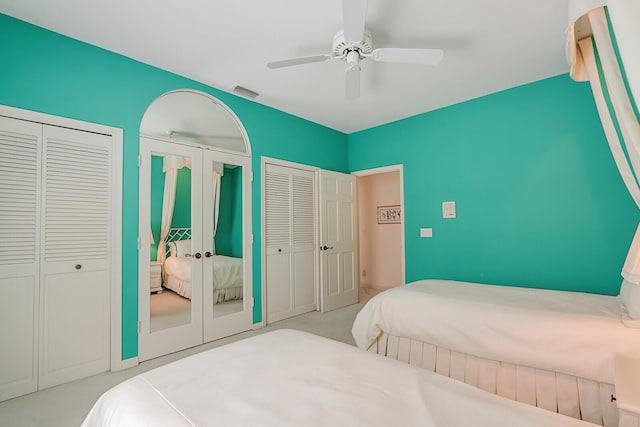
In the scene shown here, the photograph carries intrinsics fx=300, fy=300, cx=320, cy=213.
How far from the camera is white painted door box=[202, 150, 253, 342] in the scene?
318 centimetres

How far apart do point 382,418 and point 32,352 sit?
8.69ft

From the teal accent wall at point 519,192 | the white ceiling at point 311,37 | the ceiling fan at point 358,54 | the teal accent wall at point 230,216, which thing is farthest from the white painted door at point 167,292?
the teal accent wall at point 519,192

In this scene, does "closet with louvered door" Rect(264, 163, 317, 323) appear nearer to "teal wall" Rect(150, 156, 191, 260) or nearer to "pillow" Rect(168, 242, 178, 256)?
"teal wall" Rect(150, 156, 191, 260)

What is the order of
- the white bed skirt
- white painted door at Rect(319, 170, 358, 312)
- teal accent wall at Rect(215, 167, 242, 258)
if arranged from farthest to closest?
white painted door at Rect(319, 170, 358, 312)
teal accent wall at Rect(215, 167, 242, 258)
the white bed skirt

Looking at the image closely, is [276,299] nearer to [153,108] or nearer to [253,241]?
[253,241]

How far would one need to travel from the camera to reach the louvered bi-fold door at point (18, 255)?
2104 millimetres

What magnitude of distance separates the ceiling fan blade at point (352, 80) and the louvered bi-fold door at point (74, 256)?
2092mm

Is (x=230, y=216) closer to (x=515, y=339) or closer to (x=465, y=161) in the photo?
(x=515, y=339)

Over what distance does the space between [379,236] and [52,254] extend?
4891mm

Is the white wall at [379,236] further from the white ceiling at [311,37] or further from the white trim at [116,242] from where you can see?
the white trim at [116,242]

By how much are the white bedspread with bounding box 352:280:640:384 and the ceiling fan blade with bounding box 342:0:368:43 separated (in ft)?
6.38

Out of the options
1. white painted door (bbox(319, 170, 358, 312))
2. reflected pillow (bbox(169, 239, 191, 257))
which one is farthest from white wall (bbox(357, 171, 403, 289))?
reflected pillow (bbox(169, 239, 191, 257))

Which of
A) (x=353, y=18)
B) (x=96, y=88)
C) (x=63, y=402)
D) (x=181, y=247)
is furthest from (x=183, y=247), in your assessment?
(x=353, y=18)

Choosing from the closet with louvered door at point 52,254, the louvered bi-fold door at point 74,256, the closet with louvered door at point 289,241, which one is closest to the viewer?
the closet with louvered door at point 52,254
